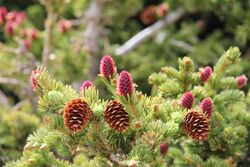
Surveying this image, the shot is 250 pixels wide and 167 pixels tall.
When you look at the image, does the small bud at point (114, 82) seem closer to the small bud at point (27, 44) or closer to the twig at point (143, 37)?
the small bud at point (27, 44)

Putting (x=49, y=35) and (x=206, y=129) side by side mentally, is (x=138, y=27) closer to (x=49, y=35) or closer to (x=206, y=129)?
(x=49, y=35)

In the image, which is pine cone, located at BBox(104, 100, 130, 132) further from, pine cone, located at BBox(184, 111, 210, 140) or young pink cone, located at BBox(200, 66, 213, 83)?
young pink cone, located at BBox(200, 66, 213, 83)

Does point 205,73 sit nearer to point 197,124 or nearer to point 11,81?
point 197,124

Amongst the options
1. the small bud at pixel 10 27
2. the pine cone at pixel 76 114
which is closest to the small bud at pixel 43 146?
the pine cone at pixel 76 114

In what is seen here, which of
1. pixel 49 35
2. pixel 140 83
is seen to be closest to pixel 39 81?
pixel 49 35

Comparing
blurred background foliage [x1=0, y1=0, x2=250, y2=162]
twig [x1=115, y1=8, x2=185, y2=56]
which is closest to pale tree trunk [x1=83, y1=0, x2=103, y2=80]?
blurred background foliage [x1=0, y1=0, x2=250, y2=162]

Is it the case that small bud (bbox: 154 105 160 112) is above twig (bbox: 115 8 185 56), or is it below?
below

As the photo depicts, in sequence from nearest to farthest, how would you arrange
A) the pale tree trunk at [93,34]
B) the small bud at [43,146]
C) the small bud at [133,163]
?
the small bud at [133,163] → the small bud at [43,146] → the pale tree trunk at [93,34]
